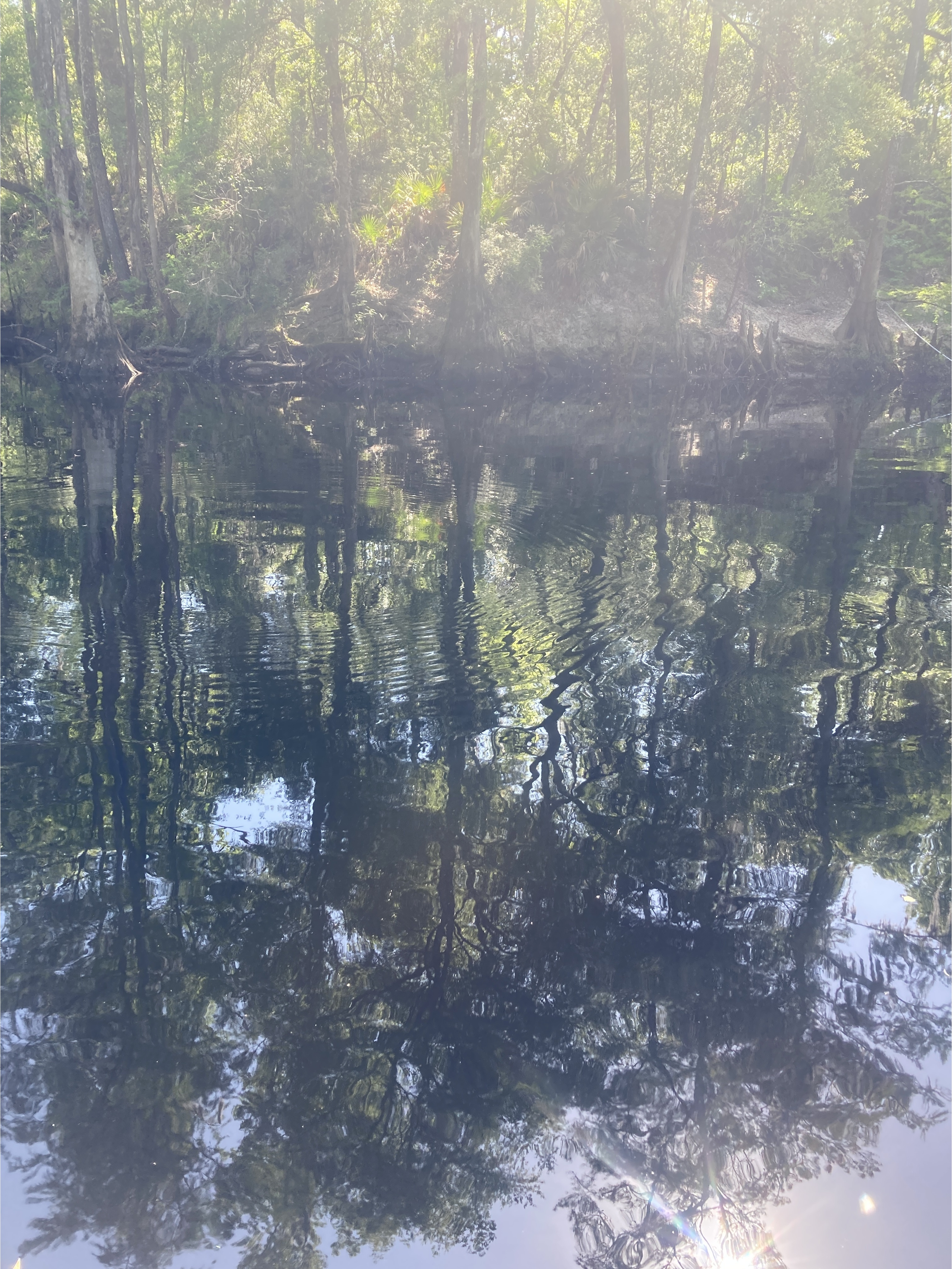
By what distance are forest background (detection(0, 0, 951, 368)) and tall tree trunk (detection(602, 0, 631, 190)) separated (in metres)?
0.10

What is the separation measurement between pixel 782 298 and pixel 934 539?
2666 centimetres

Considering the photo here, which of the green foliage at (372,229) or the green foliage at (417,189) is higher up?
the green foliage at (417,189)

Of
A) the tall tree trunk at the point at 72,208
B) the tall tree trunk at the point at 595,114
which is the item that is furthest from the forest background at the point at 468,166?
the tall tree trunk at the point at 595,114

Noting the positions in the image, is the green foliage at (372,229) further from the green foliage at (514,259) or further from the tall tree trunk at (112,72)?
the tall tree trunk at (112,72)

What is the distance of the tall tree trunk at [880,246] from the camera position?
89.1 ft

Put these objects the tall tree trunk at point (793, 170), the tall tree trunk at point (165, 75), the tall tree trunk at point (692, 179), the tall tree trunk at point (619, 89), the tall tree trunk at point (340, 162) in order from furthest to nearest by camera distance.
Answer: the tall tree trunk at point (165, 75), the tall tree trunk at point (793, 170), the tall tree trunk at point (619, 89), the tall tree trunk at point (692, 179), the tall tree trunk at point (340, 162)

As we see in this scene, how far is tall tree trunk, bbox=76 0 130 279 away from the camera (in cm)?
2503

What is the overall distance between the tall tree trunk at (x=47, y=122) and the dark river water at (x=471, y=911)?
17.9 metres

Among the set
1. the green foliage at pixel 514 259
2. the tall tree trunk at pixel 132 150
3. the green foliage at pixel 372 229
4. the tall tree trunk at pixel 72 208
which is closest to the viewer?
the tall tree trunk at pixel 72 208

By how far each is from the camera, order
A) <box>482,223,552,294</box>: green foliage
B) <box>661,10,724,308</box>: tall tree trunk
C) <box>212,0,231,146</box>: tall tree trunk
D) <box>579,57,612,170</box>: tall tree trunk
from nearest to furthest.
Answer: <box>212,0,231,146</box>: tall tree trunk
<box>661,10,724,308</box>: tall tree trunk
<box>482,223,552,294</box>: green foliage
<box>579,57,612,170</box>: tall tree trunk

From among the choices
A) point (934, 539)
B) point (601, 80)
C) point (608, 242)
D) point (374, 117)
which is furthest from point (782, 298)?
point (934, 539)

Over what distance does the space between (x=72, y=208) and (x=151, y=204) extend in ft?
19.9

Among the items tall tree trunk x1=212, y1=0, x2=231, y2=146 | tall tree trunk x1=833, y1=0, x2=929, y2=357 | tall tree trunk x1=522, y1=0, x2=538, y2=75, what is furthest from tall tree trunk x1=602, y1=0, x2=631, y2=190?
tall tree trunk x1=212, y1=0, x2=231, y2=146

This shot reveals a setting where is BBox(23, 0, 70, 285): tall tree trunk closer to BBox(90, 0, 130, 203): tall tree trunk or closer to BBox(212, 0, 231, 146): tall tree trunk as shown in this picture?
BBox(90, 0, 130, 203): tall tree trunk
